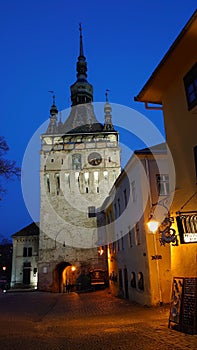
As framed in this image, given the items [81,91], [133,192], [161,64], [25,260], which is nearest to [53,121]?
[81,91]

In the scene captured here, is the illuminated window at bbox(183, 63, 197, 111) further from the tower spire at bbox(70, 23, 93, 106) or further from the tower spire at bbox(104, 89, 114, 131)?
the tower spire at bbox(70, 23, 93, 106)

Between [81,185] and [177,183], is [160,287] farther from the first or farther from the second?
[81,185]

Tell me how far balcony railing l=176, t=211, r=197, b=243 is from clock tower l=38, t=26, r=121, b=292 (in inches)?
1168

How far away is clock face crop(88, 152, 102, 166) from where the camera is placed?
40.9 meters

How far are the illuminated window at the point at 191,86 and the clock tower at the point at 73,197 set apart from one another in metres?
30.6

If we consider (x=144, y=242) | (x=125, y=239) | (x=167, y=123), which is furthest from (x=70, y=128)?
(x=167, y=123)

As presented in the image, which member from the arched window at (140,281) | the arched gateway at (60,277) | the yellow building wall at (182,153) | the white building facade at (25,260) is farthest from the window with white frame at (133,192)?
the white building facade at (25,260)

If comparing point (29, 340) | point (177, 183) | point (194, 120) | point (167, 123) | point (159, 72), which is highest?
point (159, 72)

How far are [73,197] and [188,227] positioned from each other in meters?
32.0

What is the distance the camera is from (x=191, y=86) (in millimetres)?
9148

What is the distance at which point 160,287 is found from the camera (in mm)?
14844

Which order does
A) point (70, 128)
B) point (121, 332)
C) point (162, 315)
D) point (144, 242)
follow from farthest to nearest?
point (70, 128) < point (144, 242) < point (162, 315) < point (121, 332)

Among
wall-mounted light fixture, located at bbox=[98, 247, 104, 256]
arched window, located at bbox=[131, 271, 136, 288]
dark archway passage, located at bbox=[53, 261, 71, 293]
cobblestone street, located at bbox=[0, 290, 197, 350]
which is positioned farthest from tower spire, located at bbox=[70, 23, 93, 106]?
cobblestone street, located at bbox=[0, 290, 197, 350]

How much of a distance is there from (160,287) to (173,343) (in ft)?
26.5
